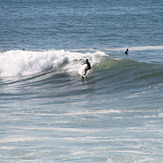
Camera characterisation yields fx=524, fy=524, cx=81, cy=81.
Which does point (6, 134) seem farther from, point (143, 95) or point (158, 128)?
point (143, 95)

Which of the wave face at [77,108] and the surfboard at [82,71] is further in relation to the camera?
the surfboard at [82,71]

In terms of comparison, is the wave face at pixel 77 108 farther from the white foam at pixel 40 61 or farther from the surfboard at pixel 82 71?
the surfboard at pixel 82 71

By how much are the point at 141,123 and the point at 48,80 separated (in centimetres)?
1035

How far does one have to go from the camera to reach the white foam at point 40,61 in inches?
969

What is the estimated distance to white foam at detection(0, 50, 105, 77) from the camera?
80.8ft

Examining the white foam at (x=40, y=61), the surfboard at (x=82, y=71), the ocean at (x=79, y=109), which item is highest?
the white foam at (x=40, y=61)

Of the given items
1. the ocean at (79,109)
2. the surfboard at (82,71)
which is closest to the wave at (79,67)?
the ocean at (79,109)

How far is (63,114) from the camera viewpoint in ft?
46.6

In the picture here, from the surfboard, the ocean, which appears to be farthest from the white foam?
the surfboard

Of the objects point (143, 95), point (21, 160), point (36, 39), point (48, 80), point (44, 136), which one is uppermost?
point (36, 39)

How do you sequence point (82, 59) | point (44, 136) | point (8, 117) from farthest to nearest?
point (82, 59), point (8, 117), point (44, 136)

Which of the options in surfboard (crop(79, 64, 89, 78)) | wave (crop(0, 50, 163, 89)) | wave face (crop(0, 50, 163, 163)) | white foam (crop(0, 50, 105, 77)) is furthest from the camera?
white foam (crop(0, 50, 105, 77))

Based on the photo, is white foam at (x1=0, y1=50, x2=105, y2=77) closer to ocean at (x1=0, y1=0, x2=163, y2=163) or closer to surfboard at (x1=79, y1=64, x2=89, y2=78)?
ocean at (x1=0, y1=0, x2=163, y2=163)

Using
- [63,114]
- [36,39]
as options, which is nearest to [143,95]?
[63,114]
